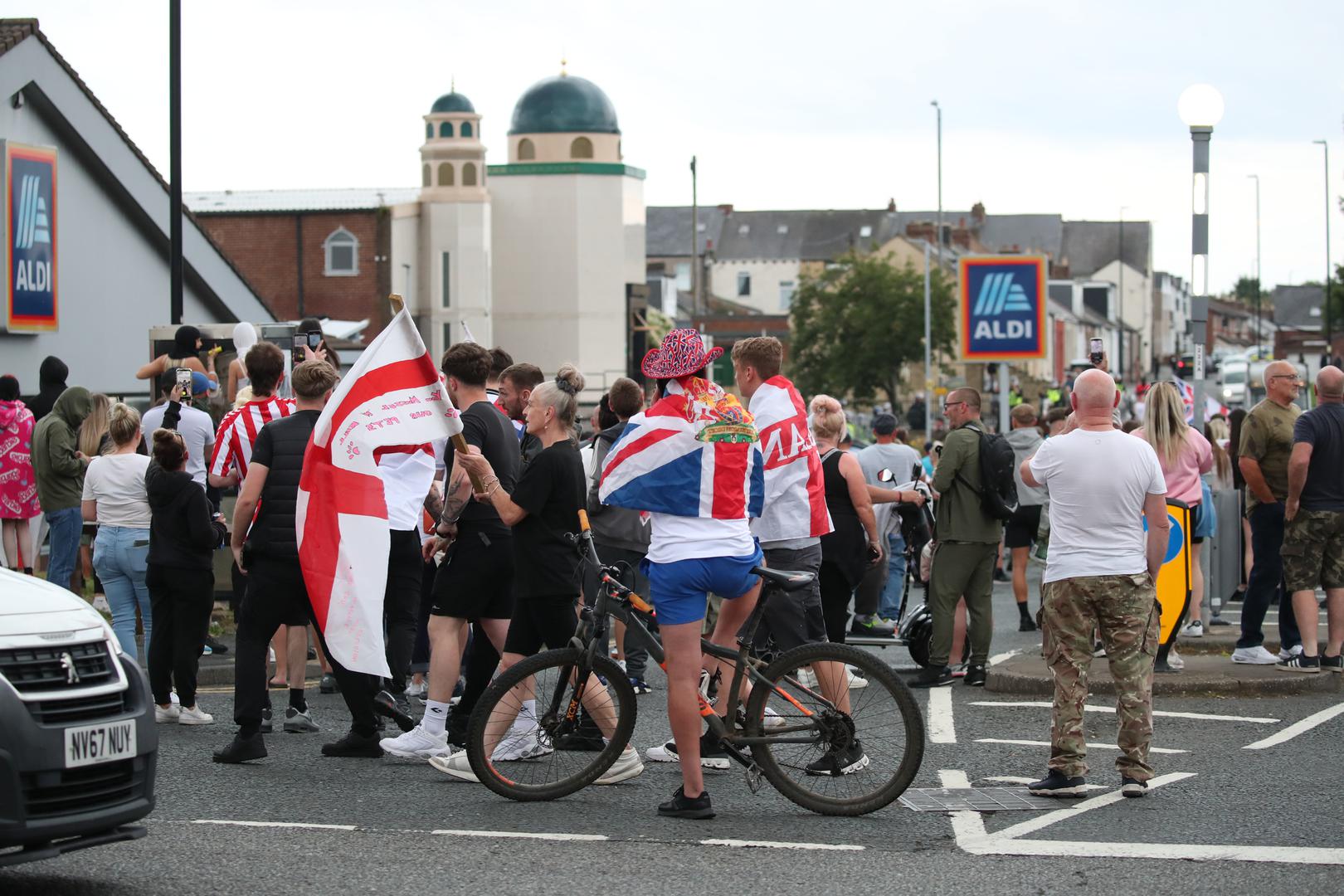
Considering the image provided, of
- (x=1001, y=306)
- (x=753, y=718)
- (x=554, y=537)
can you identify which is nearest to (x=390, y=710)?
(x=554, y=537)

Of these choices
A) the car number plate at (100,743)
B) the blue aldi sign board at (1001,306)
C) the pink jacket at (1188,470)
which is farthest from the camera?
the blue aldi sign board at (1001,306)

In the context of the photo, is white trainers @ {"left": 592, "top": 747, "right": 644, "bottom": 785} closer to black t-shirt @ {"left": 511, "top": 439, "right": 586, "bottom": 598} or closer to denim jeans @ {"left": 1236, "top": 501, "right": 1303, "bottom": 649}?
black t-shirt @ {"left": 511, "top": 439, "right": 586, "bottom": 598}

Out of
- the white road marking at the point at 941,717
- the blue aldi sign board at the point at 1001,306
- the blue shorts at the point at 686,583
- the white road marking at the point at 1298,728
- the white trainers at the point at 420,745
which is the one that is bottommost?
the white road marking at the point at 941,717

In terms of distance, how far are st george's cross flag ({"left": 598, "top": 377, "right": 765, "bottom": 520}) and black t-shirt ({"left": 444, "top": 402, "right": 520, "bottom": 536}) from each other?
1170 mm

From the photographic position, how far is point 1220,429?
56.3ft

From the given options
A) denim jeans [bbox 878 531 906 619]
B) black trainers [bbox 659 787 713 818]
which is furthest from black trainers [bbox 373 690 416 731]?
denim jeans [bbox 878 531 906 619]

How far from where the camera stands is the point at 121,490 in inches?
400

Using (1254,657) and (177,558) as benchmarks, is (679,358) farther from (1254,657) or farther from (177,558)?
(1254,657)

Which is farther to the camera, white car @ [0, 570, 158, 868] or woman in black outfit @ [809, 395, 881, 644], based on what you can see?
woman in black outfit @ [809, 395, 881, 644]

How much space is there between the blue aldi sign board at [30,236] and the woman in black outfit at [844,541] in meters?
15.3

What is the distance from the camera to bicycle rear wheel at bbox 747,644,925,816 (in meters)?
7.52

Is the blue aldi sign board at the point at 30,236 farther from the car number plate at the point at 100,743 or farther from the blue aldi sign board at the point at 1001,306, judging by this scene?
the car number plate at the point at 100,743

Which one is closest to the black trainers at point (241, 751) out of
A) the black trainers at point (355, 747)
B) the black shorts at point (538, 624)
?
the black trainers at point (355, 747)

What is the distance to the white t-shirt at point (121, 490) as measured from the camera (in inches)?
400
